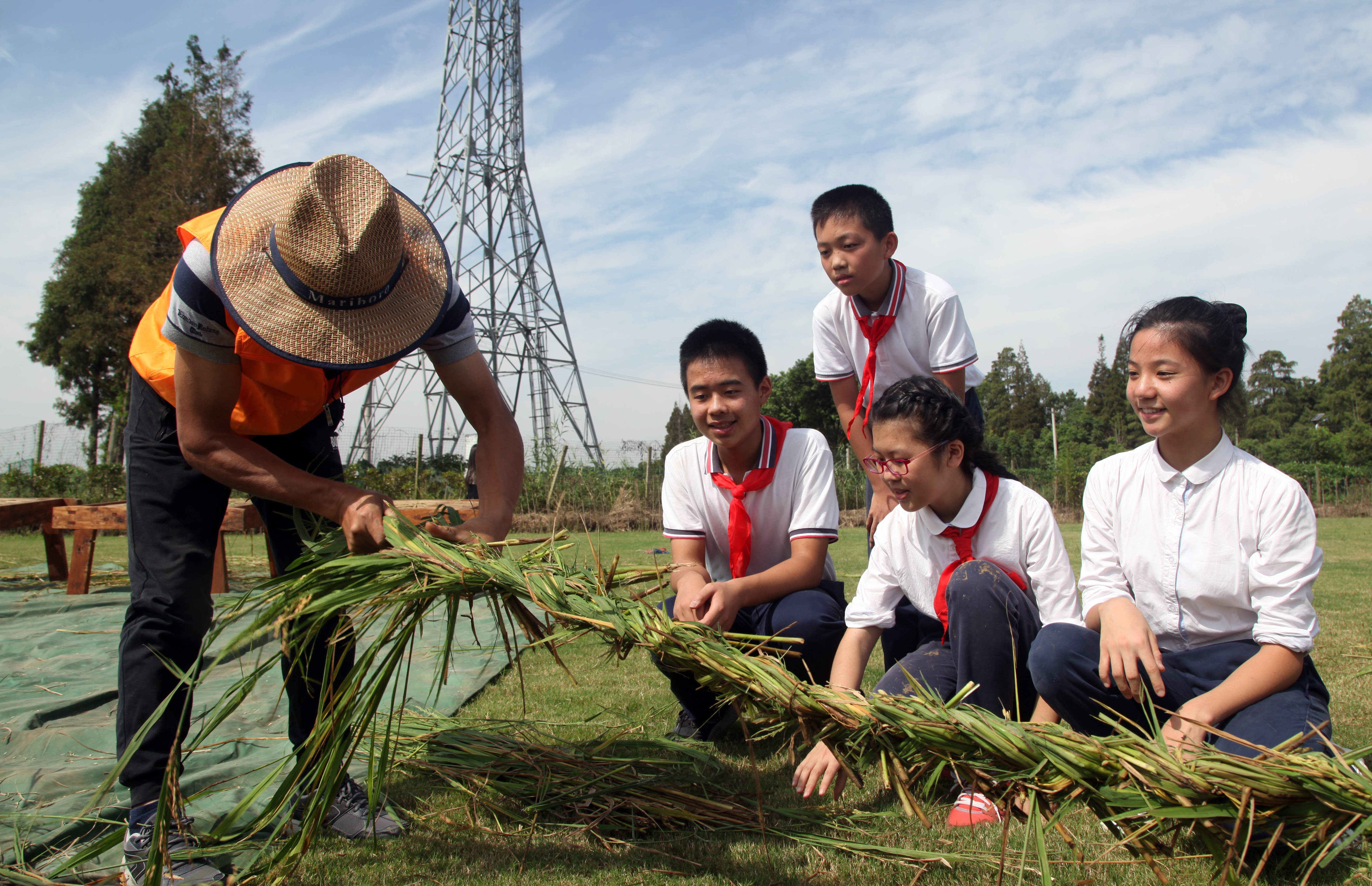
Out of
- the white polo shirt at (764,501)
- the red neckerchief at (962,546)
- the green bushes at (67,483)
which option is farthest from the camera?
the green bushes at (67,483)

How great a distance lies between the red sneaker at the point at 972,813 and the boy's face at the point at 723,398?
4.37ft

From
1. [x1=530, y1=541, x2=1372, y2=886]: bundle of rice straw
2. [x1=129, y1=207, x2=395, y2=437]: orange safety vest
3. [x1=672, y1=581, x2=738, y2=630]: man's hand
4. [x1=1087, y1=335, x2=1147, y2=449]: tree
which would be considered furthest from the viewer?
[x1=1087, y1=335, x2=1147, y2=449]: tree

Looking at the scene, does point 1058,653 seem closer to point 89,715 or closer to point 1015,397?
point 89,715

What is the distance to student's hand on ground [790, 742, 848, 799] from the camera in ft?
6.53

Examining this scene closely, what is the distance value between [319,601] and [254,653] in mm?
3291

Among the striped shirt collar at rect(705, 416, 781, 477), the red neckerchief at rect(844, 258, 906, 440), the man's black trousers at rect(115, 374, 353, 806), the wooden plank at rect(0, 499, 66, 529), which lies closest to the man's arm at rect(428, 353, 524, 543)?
the man's black trousers at rect(115, 374, 353, 806)

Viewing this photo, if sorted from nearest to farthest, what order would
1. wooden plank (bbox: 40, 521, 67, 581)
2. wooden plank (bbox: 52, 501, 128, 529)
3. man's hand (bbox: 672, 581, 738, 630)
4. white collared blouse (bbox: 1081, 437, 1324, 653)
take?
white collared blouse (bbox: 1081, 437, 1324, 653) → man's hand (bbox: 672, 581, 738, 630) → wooden plank (bbox: 52, 501, 128, 529) → wooden plank (bbox: 40, 521, 67, 581)

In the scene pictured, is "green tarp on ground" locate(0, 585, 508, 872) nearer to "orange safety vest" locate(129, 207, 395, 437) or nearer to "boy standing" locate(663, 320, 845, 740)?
"orange safety vest" locate(129, 207, 395, 437)

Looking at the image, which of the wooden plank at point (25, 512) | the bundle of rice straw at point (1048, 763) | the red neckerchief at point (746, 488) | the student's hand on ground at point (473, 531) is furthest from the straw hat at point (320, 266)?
the wooden plank at point (25, 512)

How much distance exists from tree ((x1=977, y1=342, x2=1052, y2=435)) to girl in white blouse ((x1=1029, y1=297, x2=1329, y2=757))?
60639 millimetres

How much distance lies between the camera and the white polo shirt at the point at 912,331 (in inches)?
133

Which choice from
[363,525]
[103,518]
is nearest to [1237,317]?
[363,525]

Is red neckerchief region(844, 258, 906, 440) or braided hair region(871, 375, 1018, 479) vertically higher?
red neckerchief region(844, 258, 906, 440)

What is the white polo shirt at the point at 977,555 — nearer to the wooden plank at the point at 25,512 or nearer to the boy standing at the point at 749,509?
the boy standing at the point at 749,509
